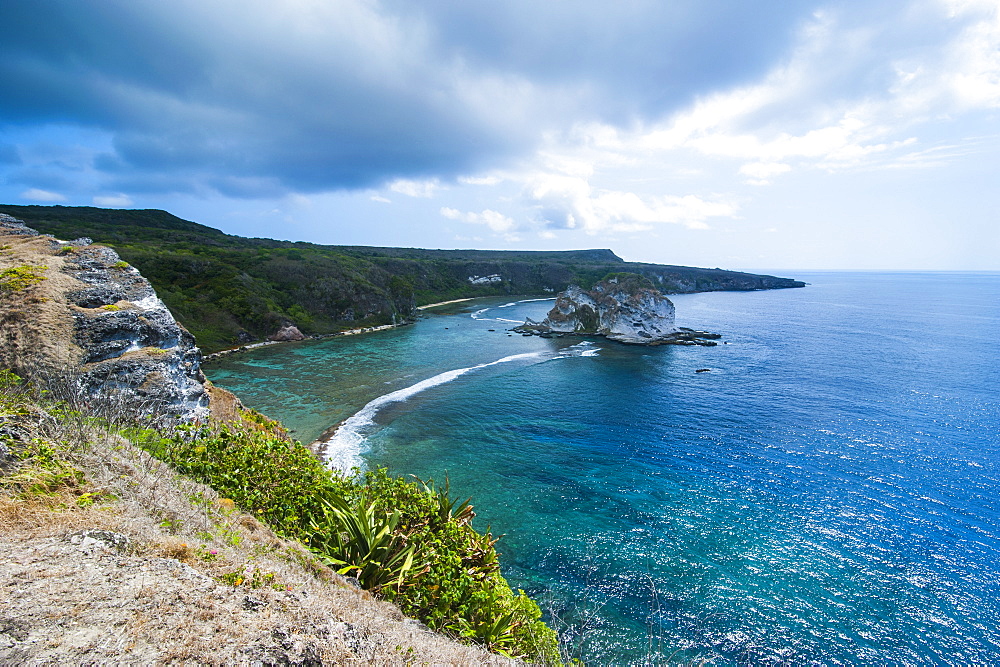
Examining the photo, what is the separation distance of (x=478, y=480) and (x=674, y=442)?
1297 centimetres

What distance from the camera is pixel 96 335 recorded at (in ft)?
41.7

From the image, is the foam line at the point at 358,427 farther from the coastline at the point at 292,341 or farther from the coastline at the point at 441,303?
the coastline at the point at 441,303

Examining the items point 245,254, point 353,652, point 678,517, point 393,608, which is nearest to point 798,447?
point 678,517

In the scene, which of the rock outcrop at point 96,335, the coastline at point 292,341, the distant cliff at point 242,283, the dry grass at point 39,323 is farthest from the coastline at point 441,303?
the dry grass at point 39,323

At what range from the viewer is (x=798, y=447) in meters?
25.6

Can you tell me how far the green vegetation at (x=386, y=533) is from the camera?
841 cm

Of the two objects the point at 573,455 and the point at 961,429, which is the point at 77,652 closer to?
the point at 573,455

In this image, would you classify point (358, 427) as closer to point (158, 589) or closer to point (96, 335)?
point (96, 335)

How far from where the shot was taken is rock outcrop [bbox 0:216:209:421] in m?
11.4

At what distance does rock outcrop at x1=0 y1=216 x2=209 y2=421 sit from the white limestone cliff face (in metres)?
57.8

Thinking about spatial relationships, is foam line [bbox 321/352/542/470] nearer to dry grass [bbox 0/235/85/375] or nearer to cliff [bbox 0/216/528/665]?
cliff [bbox 0/216/528/665]

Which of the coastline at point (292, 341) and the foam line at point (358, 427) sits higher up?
the coastline at point (292, 341)

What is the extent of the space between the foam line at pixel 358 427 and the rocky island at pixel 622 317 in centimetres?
3097

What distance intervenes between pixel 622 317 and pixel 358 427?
47.7 meters
